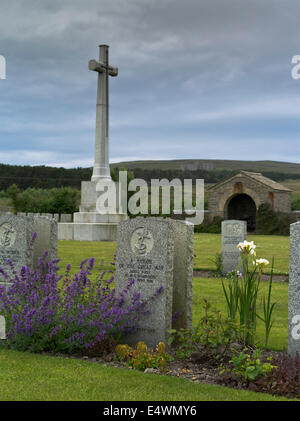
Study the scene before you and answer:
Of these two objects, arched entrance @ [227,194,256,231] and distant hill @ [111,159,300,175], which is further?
Result: distant hill @ [111,159,300,175]

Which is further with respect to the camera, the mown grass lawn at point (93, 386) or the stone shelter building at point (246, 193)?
the stone shelter building at point (246, 193)

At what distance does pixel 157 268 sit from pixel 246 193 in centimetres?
3146

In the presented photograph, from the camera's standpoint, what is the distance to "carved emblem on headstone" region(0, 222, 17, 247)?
7453 mm

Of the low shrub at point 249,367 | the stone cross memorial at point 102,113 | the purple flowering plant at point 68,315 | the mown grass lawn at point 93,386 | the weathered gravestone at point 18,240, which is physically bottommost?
the mown grass lawn at point 93,386

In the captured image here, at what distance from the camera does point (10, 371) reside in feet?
16.4

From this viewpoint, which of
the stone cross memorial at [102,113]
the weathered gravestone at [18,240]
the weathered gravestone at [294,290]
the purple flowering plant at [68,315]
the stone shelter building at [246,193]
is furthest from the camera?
the stone shelter building at [246,193]

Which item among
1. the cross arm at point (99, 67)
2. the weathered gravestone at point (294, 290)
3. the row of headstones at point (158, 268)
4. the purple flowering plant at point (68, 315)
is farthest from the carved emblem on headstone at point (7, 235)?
the cross arm at point (99, 67)

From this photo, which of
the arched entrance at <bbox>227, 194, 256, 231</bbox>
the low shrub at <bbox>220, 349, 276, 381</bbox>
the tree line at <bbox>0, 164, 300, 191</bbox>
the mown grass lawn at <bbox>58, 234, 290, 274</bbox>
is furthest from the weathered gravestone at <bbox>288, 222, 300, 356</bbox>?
the tree line at <bbox>0, 164, 300, 191</bbox>

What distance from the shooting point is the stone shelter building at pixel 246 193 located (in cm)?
3594

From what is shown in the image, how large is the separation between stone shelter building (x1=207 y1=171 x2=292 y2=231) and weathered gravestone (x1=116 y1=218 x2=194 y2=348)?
30395mm

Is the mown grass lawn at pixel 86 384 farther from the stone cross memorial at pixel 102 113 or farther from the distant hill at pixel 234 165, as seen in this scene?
the distant hill at pixel 234 165

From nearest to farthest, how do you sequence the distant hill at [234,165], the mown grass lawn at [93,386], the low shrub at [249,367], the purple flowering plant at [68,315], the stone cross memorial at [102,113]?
the mown grass lawn at [93,386]
the low shrub at [249,367]
the purple flowering plant at [68,315]
the stone cross memorial at [102,113]
the distant hill at [234,165]

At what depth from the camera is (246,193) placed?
36719 millimetres

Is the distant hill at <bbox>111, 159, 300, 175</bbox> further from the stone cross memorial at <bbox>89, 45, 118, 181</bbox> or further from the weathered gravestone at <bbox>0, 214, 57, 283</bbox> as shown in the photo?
the weathered gravestone at <bbox>0, 214, 57, 283</bbox>
